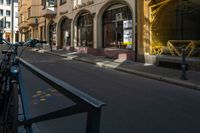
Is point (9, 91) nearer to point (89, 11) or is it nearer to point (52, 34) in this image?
point (89, 11)

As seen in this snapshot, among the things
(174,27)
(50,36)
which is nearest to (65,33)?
(50,36)

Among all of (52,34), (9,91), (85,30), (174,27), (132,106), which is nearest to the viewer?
(9,91)

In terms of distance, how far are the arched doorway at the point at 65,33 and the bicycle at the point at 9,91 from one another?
1037 inches

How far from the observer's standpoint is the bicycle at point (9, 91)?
3.66 metres

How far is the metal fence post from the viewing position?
75.4 inches

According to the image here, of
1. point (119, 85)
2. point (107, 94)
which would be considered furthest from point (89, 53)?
point (107, 94)

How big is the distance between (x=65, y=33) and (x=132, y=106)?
2544 centimetres

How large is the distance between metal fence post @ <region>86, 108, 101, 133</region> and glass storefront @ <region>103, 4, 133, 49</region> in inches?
676

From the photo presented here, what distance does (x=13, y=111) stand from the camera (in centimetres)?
366

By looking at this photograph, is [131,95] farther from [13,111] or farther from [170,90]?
[13,111]

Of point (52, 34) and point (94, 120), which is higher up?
point (52, 34)

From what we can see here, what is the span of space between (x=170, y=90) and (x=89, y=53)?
15759 millimetres

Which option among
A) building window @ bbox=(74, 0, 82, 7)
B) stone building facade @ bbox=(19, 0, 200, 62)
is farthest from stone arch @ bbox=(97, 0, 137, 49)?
building window @ bbox=(74, 0, 82, 7)

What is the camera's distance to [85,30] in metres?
26.5
